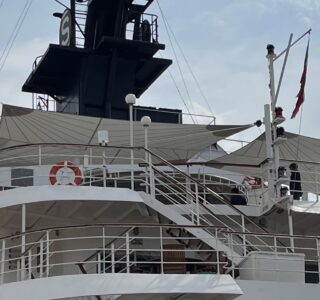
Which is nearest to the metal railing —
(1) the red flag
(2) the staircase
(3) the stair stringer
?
(2) the staircase

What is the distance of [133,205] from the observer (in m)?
13.8

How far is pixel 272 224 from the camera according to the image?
15.8 meters

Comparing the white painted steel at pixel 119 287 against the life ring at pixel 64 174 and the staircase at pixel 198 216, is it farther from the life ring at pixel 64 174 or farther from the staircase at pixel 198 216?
the life ring at pixel 64 174

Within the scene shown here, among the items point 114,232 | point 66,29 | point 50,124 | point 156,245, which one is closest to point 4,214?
point 114,232

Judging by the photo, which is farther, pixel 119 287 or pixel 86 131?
pixel 86 131

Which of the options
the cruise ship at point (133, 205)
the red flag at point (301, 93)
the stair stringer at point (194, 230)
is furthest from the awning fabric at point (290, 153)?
the stair stringer at point (194, 230)

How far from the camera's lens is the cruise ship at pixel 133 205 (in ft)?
39.3

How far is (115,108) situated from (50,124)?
540 cm

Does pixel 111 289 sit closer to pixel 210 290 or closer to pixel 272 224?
pixel 210 290

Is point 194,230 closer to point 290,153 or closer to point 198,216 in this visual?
point 198,216

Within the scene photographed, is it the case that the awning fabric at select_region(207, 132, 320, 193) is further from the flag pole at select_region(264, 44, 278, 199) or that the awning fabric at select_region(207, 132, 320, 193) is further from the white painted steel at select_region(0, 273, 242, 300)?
the white painted steel at select_region(0, 273, 242, 300)

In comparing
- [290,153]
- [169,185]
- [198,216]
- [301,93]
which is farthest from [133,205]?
[290,153]

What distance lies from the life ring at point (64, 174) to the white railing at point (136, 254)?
88 centimetres

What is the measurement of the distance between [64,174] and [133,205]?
1.41 m
